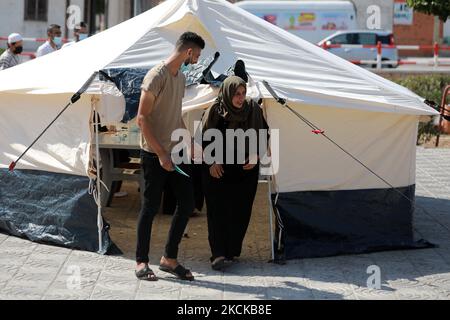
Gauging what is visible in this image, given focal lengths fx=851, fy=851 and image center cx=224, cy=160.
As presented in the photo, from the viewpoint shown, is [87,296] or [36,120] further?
[36,120]

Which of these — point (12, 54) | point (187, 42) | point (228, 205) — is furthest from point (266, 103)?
point (12, 54)

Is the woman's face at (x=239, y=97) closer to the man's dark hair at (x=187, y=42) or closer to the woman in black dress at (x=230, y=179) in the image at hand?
the woman in black dress at (x=230, y=179)

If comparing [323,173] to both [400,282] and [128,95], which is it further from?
[128,95]

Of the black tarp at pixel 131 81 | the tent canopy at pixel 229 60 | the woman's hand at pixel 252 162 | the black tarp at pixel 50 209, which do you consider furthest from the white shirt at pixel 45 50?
the woman's hand at pixel 252 162

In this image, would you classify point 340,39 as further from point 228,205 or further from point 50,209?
point 228,205

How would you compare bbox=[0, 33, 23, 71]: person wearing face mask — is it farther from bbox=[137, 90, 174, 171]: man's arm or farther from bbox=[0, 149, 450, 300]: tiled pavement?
bbox=[137, 90, 174, 171]: man's arm

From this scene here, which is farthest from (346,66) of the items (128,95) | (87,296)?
(87,296)

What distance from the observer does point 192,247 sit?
7691 millimetres

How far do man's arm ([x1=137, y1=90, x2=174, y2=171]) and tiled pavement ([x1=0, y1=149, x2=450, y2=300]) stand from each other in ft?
3.12

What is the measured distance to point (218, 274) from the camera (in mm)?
6781

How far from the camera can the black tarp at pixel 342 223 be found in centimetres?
731

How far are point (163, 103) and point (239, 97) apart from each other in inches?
25.5

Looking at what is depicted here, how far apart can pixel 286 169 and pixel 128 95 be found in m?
1.48

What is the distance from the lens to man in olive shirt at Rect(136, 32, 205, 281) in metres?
6.21
